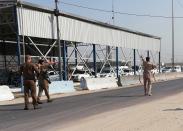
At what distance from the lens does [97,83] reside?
34.3 m

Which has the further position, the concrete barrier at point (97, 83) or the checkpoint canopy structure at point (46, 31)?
the concrete barrier at point (97, 83)

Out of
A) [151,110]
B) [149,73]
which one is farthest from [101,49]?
[151,110]

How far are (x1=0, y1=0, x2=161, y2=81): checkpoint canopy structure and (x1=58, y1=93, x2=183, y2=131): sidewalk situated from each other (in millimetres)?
18372

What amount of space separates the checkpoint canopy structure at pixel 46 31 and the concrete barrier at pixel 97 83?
3.97m

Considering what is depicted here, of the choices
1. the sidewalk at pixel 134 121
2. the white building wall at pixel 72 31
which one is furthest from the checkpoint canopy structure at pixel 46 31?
the sidewalk at pixel 134 121

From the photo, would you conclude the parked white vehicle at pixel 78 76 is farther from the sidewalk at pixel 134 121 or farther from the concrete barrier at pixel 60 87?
the sidewalk at pixel 134 121

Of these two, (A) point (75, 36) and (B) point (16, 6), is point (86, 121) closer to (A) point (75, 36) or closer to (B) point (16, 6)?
(B) point (16, 6)

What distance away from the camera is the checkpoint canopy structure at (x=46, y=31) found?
103 ft

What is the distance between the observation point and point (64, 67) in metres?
37.7

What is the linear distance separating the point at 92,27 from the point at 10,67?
9.83 metres

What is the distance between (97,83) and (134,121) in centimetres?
2250

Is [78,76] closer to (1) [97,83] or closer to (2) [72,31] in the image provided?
(2) [72,31]

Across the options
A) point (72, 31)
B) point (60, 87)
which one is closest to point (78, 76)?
point (72, 31)

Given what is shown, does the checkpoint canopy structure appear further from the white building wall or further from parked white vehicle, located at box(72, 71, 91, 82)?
parked white vehicle, located at box(72, 71, 91, 82)
